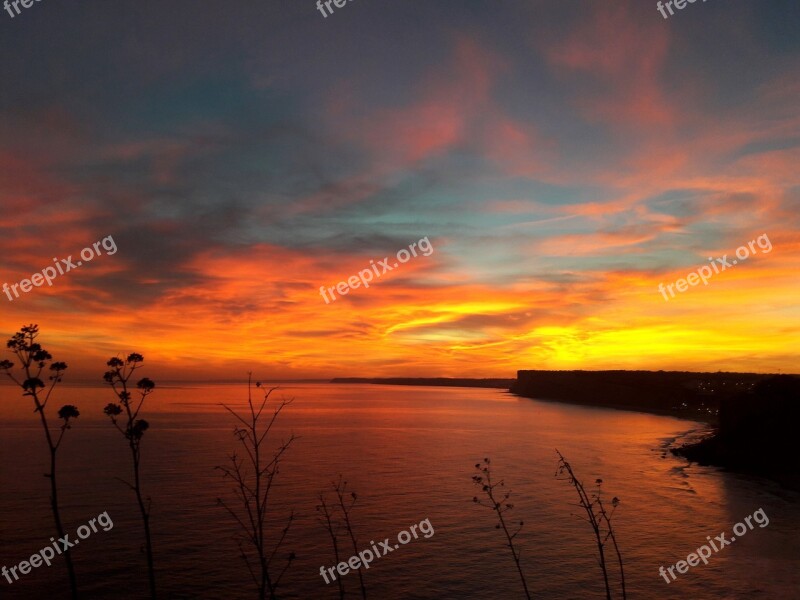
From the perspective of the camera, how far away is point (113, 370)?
831 centimetres

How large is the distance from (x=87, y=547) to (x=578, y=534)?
26.7 metres

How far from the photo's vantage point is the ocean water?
78.3ft

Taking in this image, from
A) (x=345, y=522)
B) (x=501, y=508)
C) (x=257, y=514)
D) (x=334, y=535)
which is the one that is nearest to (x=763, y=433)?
(x=501, y=508)

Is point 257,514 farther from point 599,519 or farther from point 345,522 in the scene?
point 599,519

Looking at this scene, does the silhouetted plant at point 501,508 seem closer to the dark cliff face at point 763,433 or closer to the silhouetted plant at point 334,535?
the silhouetted plant at point 334,535

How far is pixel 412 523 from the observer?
111ft

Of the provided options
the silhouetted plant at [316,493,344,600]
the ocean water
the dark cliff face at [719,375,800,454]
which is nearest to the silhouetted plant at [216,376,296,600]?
the silhouetted plant at [316,493,344,600]

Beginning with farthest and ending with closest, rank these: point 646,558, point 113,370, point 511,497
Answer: point 511,497 < point 646,558 < point 113,370

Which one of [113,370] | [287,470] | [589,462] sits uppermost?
[113,370]

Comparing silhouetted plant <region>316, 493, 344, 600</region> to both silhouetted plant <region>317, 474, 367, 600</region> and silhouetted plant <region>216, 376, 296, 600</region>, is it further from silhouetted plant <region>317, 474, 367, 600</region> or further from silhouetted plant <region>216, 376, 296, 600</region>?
silhouetted plant <region>216, 376, 296, 600</region>

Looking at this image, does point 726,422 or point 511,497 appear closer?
point 511,497

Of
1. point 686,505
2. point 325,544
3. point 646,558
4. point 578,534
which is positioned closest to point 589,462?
point 686,505

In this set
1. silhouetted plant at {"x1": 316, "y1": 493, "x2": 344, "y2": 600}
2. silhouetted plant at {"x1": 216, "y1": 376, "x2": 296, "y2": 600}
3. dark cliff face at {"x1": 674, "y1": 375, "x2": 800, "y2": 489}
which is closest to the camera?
silhouetted plant at {"x1": 216, "y1": 376, "x2": 296, "y2": 600}

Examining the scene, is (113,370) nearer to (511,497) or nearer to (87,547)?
(87,547)
